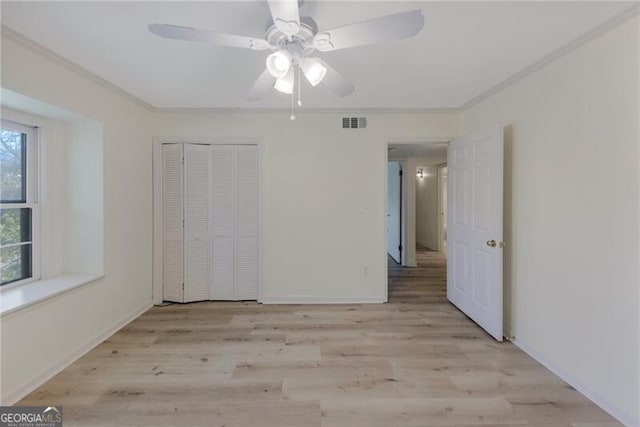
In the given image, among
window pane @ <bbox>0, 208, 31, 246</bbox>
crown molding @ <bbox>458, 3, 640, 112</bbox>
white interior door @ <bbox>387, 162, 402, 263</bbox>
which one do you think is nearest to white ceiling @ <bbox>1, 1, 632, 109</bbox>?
crown molding @ <bbox>458, 3, 640, 112</bbox>

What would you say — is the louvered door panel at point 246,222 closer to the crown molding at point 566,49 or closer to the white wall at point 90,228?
the white wall at point 90,228

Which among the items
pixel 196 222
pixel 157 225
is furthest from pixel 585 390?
pixel 157 225

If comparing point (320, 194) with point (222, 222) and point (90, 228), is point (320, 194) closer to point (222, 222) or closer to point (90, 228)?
point (222, 222)

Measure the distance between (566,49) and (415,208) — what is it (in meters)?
4.43

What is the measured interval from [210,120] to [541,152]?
3296 mm

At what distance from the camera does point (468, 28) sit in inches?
74.0

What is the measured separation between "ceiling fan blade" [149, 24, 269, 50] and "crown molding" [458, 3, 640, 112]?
1.97 meters

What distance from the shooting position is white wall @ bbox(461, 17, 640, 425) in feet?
5.78

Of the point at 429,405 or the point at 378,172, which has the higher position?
the point at 378,172

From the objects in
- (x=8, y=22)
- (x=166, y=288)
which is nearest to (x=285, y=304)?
(x=166, y=288)

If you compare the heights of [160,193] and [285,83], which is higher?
[285,83]

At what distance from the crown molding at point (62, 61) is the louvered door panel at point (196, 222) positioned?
81 centimetres

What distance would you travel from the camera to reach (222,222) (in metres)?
3.73

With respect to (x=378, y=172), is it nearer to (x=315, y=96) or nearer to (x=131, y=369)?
(x=315, y=96)
